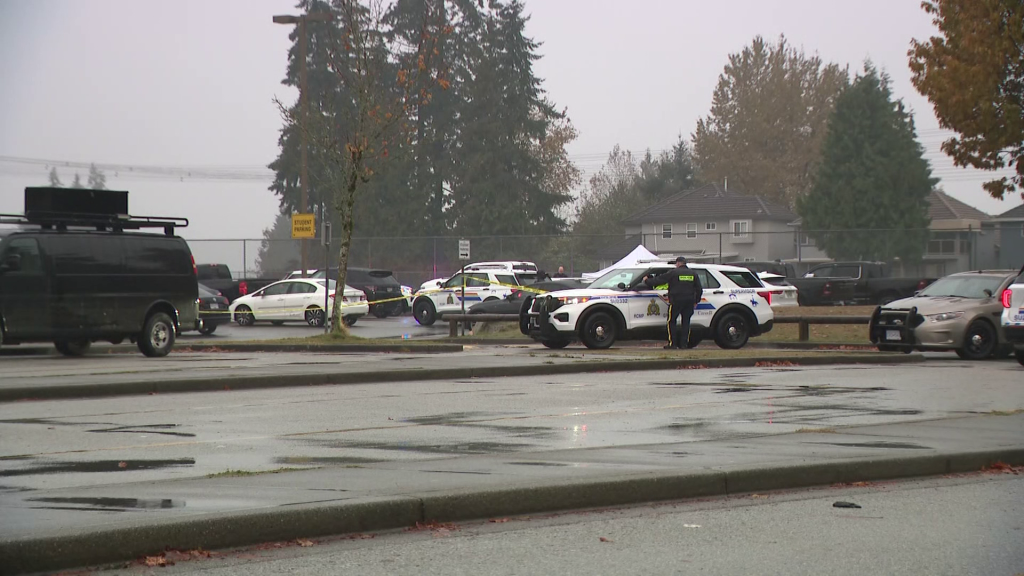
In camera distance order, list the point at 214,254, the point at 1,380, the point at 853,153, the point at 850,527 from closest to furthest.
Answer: the point at 850,527
the point at 1,380
the point at 214,254
the point at 853,153

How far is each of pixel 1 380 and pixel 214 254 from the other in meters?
36.7

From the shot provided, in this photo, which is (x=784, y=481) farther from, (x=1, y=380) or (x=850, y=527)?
(x=1, y=380)

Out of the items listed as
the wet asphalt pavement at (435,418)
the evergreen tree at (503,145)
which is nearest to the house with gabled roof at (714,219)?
the evergreen tree at (503,145)

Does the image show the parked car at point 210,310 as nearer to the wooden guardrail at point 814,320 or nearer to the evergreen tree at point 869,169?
the wooden guardrail at point 814,320

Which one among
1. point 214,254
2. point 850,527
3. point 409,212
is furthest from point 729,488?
point 409,212

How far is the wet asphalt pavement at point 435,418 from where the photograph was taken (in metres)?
9.40

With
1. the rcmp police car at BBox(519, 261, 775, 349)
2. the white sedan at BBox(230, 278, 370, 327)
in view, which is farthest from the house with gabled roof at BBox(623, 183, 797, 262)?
the rcmp police car at BBox(519, 261, 775, 349)

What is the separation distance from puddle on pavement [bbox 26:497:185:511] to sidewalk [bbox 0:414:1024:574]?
11mm

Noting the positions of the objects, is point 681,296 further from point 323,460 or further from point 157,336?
point 323,460

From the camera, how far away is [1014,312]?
58.4ft

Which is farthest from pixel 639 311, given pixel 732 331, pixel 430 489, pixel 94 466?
pixel 430 489

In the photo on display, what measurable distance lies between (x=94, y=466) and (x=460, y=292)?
29.4 meters

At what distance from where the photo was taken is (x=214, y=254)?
52.0m

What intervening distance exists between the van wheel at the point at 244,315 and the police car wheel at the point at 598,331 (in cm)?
1645
